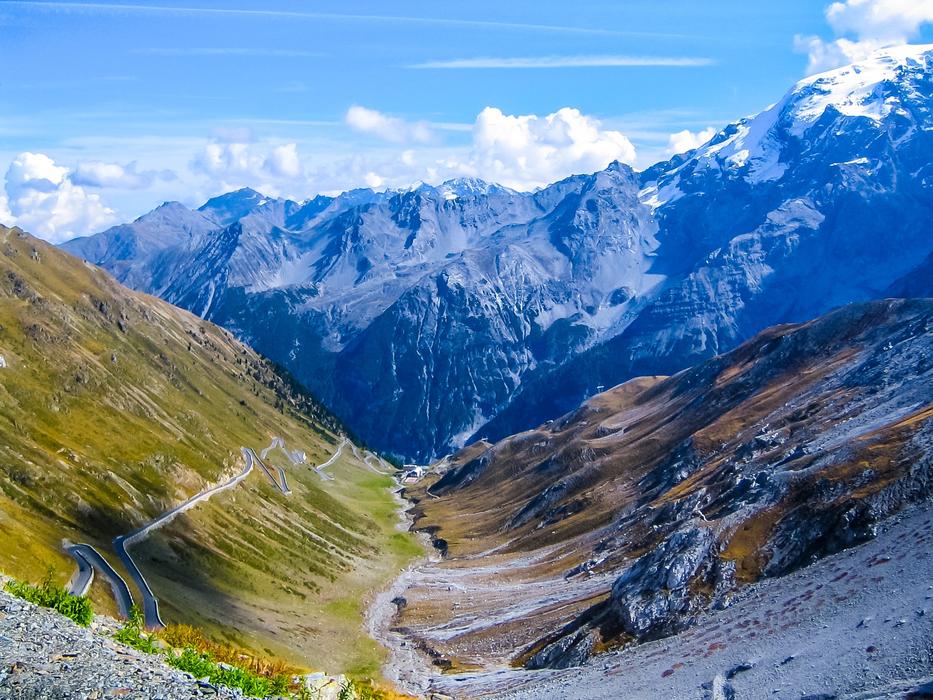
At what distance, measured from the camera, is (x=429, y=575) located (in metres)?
168

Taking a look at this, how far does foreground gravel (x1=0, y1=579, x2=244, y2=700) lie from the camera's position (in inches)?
949

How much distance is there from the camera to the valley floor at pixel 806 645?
46625 millimetres

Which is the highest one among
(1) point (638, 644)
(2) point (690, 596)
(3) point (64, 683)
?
(2) point (690, 596)

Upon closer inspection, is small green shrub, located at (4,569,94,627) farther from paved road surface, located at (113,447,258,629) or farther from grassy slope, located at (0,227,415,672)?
grassy slope, located at (0,227,415,672)

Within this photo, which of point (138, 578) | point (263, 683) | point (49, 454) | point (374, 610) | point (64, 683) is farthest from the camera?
point (374, 610)

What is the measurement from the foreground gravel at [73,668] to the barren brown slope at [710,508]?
5716 cm

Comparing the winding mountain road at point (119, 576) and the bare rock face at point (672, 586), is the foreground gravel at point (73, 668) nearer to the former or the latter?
the winding mountain road at point (119, 576)

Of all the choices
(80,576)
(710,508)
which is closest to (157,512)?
(80,576)

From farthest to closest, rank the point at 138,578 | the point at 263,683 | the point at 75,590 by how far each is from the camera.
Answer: the point at 138,578 → the point at 75,590 → the point at 263,683

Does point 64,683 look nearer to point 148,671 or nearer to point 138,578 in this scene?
point 148,671

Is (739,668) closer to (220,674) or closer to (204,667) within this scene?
(220,674)

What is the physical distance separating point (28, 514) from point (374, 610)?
205 feet

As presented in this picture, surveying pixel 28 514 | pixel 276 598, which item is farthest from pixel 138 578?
pixel 276 598

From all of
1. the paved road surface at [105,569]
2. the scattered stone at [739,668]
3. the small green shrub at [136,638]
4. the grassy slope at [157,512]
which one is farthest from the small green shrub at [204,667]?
the paved road surface at [105,569]
